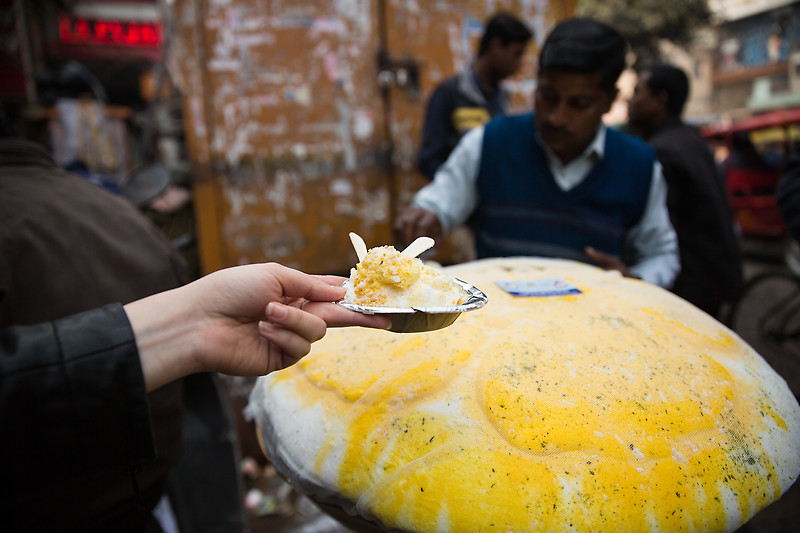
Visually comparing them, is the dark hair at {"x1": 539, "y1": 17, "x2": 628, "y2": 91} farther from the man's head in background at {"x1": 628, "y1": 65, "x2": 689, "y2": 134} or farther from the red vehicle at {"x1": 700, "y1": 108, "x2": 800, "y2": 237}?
the red vehicle at {"x1": 700, "y1": 108, "x2": 800, "y2": 237}

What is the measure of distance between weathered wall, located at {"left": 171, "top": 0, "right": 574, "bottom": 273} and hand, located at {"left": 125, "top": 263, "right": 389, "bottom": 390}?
2834 millimetres

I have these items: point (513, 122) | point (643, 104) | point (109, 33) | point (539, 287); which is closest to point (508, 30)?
point (643, 104)

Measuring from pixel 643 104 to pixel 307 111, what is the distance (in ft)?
7.75

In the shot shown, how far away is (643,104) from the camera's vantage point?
3.17m

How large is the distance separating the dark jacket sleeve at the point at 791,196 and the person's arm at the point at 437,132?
1.69 meters

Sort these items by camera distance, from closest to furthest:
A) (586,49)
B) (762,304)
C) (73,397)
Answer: (73,397)
(586,49)
(762,304)

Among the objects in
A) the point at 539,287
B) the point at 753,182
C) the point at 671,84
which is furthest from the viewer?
the point at 753,182

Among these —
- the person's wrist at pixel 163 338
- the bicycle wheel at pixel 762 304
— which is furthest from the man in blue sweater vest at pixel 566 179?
the bicycle wheel at pixel 762 304

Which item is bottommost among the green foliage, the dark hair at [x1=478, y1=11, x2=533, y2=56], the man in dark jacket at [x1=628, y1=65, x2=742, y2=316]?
the man in dark jacket at [x1=628, y1=65, x2=742, y2=316]

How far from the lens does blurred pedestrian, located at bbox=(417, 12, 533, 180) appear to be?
2.96m

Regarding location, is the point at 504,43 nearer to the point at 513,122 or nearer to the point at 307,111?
the point at 513,122

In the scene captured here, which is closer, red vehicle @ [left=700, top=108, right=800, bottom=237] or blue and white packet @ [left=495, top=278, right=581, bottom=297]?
blue and white packet @ [left=495, top=278, right=581, bottom=297]

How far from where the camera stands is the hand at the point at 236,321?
0.86 metres

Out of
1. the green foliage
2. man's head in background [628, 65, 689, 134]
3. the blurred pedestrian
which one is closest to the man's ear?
man's head in background [628, 65, 689, 134]
